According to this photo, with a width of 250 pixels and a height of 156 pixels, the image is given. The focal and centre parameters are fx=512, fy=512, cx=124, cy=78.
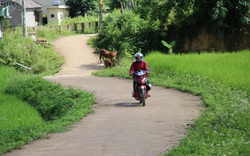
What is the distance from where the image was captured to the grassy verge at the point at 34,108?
10.6 m

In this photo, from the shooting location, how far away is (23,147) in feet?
31.5

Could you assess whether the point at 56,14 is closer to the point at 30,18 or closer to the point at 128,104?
the point at 30,18

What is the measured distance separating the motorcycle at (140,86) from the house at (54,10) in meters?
54.3

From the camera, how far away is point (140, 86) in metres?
13.7

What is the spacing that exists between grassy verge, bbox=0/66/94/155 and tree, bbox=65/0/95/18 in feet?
150

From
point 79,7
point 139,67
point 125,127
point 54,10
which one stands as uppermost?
point 79,7

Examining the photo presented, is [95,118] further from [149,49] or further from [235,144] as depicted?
[149,49]

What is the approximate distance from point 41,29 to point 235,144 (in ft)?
131

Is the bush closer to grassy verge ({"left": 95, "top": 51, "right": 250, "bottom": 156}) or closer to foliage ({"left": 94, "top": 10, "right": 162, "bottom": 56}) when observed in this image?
grassy verge ({"left": 95, "top": 51, "right": 250, "bottom": 156})

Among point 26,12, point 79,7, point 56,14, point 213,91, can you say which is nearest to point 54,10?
point 56,14

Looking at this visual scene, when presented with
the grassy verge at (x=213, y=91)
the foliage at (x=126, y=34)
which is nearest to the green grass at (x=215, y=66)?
the grassy verge at (x=213, y=91)

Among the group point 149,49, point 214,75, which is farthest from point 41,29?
point 214,75

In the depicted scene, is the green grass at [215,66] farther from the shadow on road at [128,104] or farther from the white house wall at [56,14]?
the white house wall at [56,14]

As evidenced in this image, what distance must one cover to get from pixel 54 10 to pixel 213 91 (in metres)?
55.6
